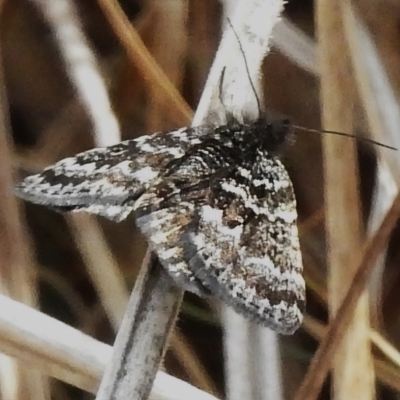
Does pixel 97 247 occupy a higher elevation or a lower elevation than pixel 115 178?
lower

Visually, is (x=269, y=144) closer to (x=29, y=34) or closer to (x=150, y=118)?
(x=150, y=118)

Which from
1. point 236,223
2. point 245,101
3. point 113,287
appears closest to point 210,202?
point 236,223

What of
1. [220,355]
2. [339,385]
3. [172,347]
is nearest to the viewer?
[339,385]

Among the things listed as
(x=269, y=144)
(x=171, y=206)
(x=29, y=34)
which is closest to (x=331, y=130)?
(x=269, y=144)

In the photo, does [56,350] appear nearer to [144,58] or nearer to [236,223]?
[236,223]

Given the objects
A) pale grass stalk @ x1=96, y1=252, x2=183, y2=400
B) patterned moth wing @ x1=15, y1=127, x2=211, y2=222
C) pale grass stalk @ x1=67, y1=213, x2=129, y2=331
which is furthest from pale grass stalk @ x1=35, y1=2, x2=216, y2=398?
pale grass stalk @ x1=96, y1=252, x2=183, y2=400

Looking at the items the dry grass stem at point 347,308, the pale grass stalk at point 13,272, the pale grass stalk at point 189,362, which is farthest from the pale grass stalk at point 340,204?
the pale grass stalk at point 13,272

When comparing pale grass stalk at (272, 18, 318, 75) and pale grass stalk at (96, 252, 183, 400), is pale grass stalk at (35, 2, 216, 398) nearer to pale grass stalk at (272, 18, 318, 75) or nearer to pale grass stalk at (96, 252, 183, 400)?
pale grass stalk at (272, 18, 318, 75)
